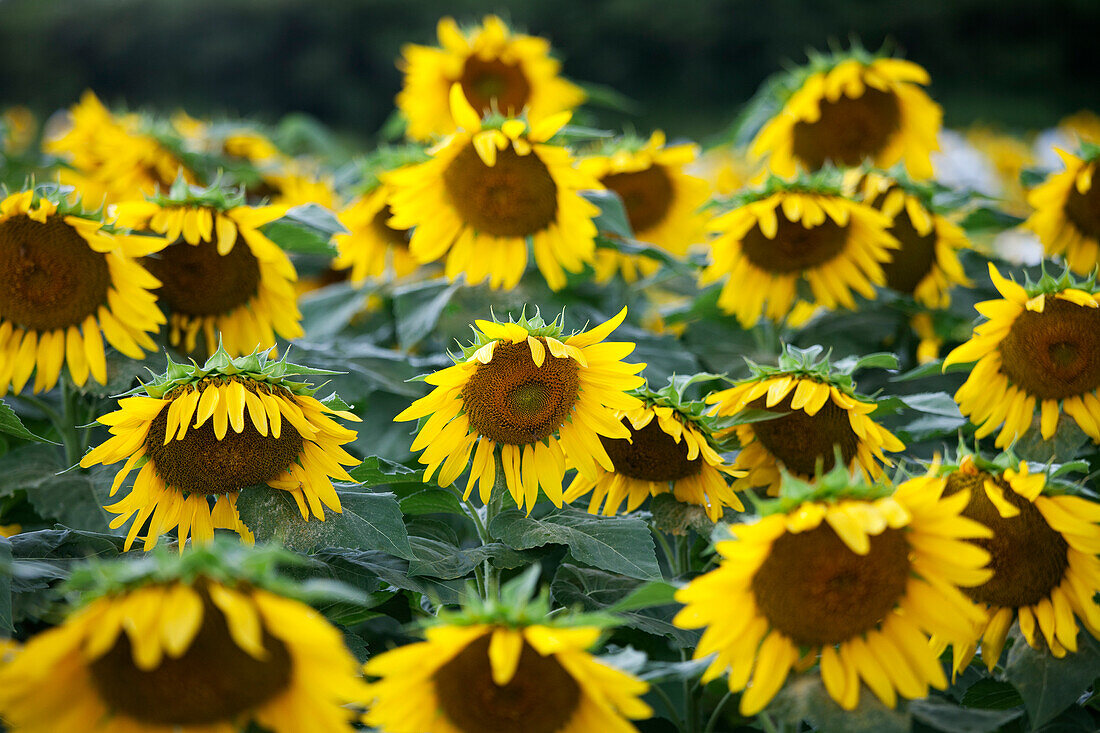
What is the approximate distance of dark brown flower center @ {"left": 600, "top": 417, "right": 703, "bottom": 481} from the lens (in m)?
1.20

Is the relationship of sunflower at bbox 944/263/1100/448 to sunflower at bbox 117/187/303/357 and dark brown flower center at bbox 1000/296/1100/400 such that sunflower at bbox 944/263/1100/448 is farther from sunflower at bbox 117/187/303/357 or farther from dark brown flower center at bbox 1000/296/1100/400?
sunflower at bbox 117/187/303/357

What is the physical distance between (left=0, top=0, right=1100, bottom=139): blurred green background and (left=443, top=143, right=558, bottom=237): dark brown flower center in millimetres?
4282

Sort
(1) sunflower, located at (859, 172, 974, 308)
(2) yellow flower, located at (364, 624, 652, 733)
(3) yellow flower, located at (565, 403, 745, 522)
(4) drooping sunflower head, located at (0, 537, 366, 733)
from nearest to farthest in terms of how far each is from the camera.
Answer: (4) drooping sunflower head, located at (0, 537, 366, 733), (2) yellow flower, located at (364, 624, 652, 733), (3) yellow flower, located at (565, 403, 745, 522), (1) sunflower, located at (859, 172, 974, 308)

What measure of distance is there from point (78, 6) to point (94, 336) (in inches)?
271

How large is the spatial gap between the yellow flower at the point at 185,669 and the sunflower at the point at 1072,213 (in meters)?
1.40

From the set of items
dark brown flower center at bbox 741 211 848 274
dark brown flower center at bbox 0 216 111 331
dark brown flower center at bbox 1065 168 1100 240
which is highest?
dark brown flower center at bbox 0 216 111 331

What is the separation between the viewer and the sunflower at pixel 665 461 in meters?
1.17

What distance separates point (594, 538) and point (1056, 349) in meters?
0.63

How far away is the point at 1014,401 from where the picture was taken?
4.35ft

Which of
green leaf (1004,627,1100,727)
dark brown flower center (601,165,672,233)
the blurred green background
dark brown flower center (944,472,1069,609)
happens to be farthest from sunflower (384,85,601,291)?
the blurred green background

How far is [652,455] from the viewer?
1.21 m

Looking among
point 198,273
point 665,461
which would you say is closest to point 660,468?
point 665,461

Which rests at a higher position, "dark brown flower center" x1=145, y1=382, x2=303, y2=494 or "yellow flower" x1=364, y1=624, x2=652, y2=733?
"dark brown flower center" x1=145, y1=382, x2=303, y2=494

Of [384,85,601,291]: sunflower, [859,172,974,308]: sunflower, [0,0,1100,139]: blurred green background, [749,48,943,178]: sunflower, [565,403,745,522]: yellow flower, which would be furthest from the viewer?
[0,0,1100,139]: blurred green background
